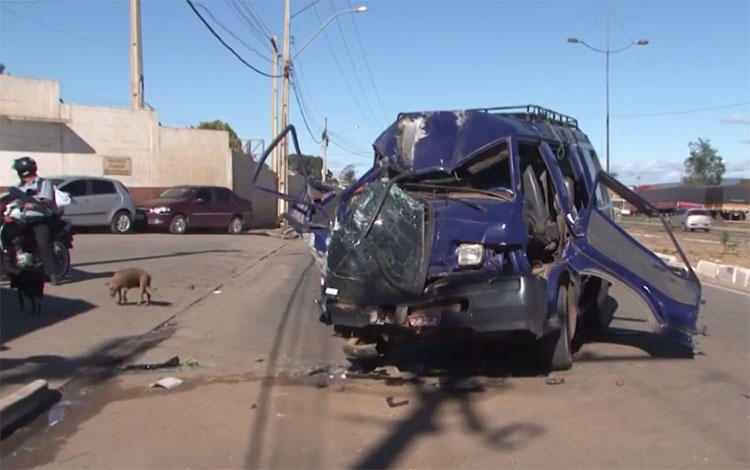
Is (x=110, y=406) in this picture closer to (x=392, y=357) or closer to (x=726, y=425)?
(x=392, y=357)

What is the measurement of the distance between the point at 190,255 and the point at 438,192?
11.2 metres

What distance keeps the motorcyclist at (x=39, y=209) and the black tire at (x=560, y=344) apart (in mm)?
6393

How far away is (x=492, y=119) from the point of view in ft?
26.0

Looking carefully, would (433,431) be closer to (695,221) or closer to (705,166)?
(695,221)

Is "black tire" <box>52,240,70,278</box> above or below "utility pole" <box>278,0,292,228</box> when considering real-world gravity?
below

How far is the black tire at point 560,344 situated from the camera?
7.43 m

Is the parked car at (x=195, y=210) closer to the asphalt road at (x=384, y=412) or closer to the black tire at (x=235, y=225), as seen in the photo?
the black tire at (x=235, y=225)

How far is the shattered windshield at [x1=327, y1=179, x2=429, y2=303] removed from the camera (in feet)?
22.3

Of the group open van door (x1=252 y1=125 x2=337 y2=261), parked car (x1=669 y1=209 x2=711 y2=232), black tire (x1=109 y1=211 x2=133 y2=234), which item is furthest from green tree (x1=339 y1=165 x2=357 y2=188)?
parked car (x1=669 y1=209 x2=711 y2=232)

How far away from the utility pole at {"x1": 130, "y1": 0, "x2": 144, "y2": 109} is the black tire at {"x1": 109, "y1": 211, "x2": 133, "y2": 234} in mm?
6446

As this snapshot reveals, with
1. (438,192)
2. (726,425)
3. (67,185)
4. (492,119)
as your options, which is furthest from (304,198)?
(67,185)

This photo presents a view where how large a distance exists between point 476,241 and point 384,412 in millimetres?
1662

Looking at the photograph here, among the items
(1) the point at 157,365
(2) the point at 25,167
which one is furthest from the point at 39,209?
(1) the point at 157,365

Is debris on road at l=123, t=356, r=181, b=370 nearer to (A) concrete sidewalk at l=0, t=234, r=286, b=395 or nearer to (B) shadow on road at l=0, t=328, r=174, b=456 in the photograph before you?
(B) shadow on road at l=0, t=328, r=174, b=456
